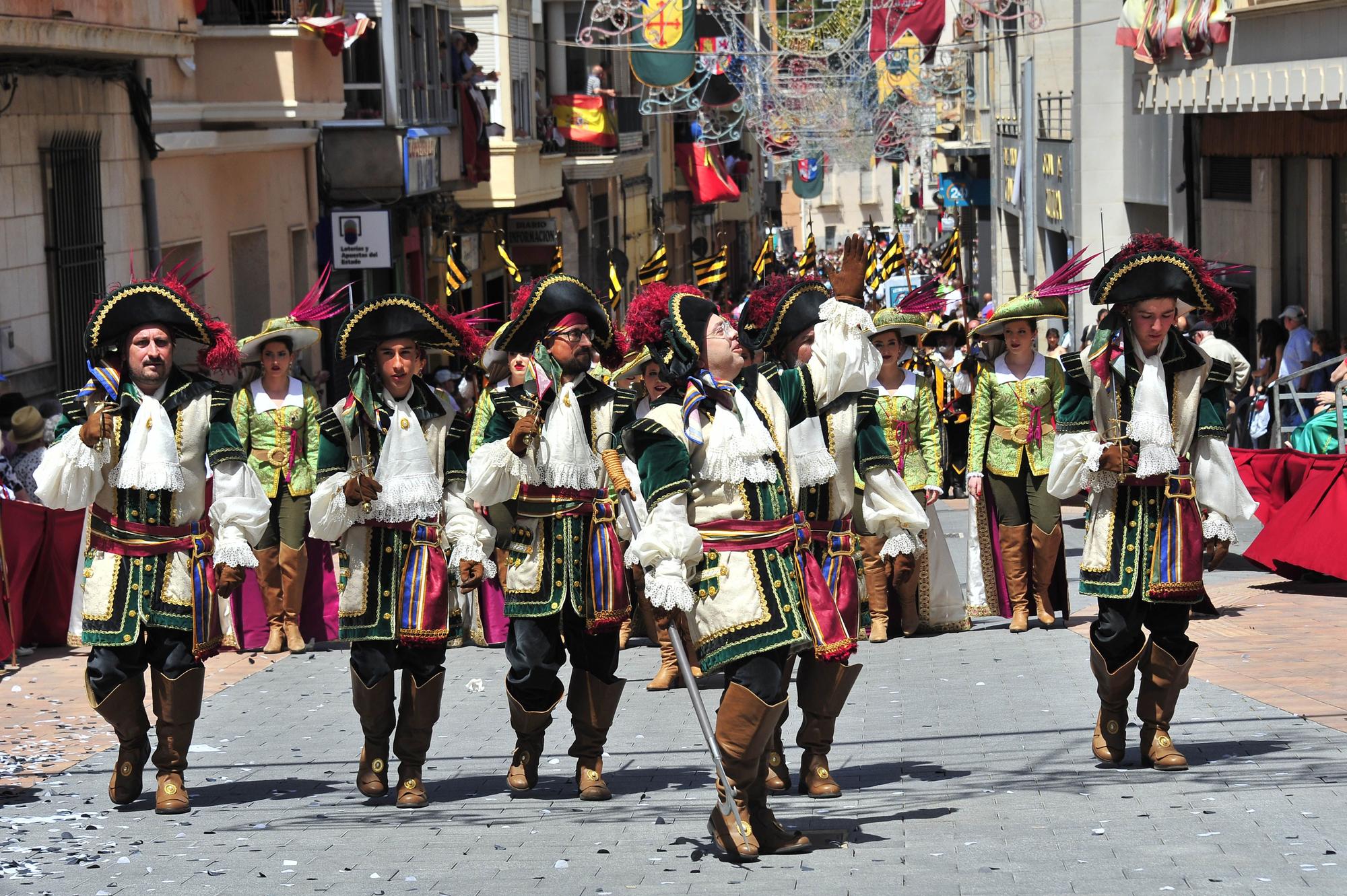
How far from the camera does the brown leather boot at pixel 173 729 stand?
7.11 m

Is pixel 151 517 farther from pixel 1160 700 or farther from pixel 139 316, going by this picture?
→ pixel 1160 700

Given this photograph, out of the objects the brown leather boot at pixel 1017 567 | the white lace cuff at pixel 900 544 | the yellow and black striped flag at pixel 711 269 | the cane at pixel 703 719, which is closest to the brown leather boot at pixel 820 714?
the cane at pixel 703 719

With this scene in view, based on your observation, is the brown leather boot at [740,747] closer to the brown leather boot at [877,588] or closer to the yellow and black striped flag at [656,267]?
the yellow and black striped flag at [656,267]

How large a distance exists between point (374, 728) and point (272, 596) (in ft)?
15.2

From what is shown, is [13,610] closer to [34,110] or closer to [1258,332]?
[34,110]

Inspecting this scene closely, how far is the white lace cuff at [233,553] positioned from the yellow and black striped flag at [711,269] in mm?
2618

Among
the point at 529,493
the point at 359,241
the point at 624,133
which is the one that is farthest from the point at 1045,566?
the point at 624,133

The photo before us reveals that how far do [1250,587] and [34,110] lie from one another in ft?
31.2

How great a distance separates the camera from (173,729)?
23.5ft

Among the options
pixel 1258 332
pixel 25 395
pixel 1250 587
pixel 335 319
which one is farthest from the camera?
pixel 335 319

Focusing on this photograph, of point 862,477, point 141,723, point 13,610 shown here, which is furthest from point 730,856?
point 13,610

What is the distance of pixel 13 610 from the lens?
36.1 ft

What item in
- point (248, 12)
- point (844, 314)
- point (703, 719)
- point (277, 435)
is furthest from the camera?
point (248, 12)

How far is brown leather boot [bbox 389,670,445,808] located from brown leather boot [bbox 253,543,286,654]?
4594 mm
